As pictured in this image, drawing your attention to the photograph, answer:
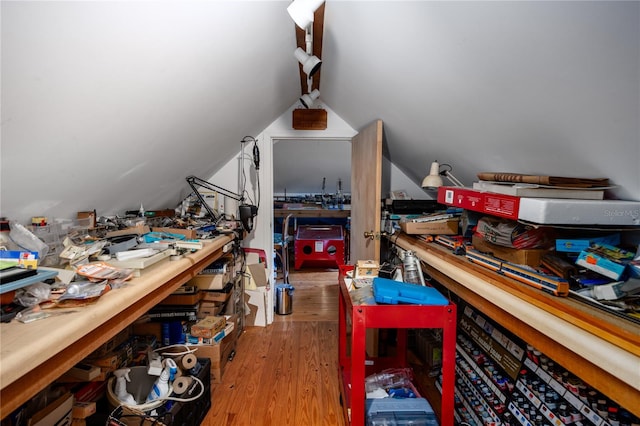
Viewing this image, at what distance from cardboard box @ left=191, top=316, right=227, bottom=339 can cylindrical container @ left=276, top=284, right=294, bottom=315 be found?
1092 mm

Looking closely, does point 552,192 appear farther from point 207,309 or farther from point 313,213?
point 313,213

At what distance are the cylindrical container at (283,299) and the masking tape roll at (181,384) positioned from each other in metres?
1.62

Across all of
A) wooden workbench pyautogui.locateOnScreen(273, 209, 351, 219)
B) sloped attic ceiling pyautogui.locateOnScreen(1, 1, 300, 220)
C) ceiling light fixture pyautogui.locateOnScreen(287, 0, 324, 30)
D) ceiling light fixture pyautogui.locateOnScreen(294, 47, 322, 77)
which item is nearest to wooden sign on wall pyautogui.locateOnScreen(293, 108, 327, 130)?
sloped attic ceiling pyautogui.locateOnScreen(1, 1, 300, 220)

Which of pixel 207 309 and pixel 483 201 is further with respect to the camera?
pixel 207 309

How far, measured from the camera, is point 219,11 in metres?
1.14

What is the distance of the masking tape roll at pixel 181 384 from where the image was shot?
154 cm

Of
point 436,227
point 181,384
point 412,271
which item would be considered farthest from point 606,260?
point 181,384

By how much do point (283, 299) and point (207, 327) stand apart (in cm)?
123

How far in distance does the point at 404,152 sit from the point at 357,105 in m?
0.55

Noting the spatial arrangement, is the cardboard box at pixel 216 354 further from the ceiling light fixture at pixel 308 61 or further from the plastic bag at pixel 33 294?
the ceiling light fixture at pixel 308 61

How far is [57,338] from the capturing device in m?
0.77

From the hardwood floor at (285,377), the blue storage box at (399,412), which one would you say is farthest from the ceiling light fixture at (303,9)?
the hardwood floor at (285,377)

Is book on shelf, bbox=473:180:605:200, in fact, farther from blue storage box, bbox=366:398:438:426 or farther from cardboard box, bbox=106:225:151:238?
cardboard box, bbox=106:225:151:238

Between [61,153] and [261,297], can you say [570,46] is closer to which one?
[61,153]
